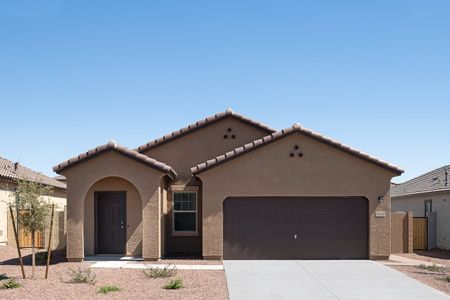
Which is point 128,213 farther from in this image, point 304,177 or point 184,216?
point 304,177

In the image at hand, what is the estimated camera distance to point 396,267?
56.9 ft

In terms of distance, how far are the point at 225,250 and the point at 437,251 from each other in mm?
10406

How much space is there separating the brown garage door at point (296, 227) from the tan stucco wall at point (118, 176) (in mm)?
2593

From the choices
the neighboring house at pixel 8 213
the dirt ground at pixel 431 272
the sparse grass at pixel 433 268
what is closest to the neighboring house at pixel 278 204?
the sparse grass at pixel 433 268

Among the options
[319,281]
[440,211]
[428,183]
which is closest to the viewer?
[319,281]

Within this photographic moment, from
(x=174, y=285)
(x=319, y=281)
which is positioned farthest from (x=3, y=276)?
(x=319, y=281)

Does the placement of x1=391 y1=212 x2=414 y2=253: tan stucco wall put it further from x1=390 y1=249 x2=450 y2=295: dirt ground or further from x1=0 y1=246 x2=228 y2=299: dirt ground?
x1=0 y1=246 x2=228 y2=299: dirt ground

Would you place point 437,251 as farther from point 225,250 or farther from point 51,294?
point 51,294

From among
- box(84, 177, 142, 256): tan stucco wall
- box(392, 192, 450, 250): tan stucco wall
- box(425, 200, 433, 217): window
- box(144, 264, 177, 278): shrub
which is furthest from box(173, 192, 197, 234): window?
box(425, 200, 433, 217): window

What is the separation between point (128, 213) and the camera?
19.2 metres

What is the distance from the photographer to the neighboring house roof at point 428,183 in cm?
2558

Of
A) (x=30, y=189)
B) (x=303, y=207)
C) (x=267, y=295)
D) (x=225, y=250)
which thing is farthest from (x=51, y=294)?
(x=303, y=207)

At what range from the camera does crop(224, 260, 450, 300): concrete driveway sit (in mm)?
12625

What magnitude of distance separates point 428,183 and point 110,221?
17.6 meters
